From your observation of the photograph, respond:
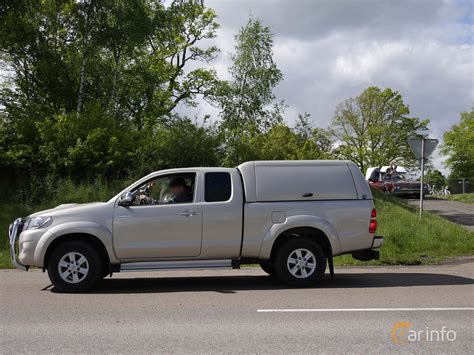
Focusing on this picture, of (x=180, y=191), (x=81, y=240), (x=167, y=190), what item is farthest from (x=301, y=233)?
(x=81, y=240)

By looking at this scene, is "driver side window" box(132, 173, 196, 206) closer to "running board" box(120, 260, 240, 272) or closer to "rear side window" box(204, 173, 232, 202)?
"rear side window" box(204, 173, 232, 202)

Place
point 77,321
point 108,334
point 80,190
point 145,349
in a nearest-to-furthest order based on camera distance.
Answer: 1. point 145,349
2. point 108,334
3. point 77,321
4. point 80,190

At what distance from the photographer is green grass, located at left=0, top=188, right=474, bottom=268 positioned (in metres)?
13.4

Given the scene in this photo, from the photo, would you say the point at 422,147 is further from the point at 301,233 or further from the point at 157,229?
the point at 157,229

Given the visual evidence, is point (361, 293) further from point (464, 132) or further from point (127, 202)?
point (464, 132)

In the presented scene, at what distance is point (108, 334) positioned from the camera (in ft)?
20.8

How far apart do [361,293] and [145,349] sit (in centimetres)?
428

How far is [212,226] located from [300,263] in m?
1.60

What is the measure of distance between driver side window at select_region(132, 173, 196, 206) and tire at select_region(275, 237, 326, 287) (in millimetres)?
1797

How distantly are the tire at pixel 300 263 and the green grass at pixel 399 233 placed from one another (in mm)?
3531

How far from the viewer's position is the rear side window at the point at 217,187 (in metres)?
9.38

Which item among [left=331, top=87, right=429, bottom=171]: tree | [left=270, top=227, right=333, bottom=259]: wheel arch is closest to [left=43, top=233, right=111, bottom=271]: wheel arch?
[left=270, top=227, right=333, bottom=259]: wheel arch

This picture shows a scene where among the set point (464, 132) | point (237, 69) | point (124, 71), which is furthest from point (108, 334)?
point (464, 132)

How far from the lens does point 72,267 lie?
29.5 ft
